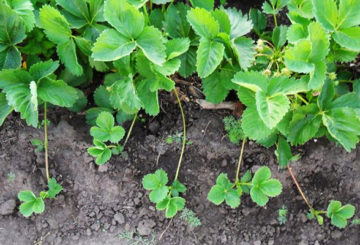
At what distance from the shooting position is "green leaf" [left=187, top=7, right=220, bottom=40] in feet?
5.41

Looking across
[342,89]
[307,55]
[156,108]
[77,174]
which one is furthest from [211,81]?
[77,174]

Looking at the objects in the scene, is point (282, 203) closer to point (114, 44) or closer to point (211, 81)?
point (211, 81)

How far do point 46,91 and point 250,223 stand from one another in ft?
3.54

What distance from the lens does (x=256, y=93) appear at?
162cm

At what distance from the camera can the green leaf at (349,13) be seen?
1636mm

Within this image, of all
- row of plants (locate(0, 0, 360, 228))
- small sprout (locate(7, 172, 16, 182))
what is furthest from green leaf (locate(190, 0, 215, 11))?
small sprout (locate(7, 172, 16, 182))

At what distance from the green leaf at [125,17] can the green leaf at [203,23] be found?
183 millimetres

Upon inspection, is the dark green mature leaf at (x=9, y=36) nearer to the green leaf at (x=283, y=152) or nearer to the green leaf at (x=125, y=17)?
the green leaf at (x=125, y=17)

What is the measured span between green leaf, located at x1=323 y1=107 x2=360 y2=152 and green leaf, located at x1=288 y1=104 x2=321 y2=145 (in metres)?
0.07

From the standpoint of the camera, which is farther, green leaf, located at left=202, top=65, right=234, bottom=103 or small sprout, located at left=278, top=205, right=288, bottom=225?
small sprout, located at left=278, top=205, right=288, bottom=225

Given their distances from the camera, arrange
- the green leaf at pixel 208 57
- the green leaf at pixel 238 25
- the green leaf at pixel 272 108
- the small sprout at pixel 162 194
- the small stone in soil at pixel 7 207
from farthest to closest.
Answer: the small stone in soil at pixel 7 207 < the small sprout at pixel 162 194 < the green leaf at pixel 238 25 < the green leaf at pixel 208 57 < the green leaf at pixel 272 108

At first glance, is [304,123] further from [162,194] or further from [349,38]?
[162,194]

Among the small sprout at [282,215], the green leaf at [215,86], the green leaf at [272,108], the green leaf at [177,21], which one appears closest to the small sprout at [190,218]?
the small sprout at [282,215]

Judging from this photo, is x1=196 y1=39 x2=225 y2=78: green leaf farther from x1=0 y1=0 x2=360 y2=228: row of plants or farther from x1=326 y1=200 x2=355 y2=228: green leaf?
x1=326 y1=200 x2=355 y2=228: green leaf
